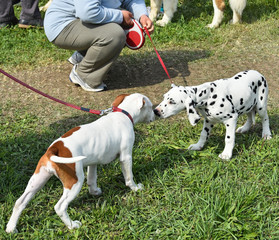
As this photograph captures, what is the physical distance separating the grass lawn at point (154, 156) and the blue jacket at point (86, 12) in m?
0.82

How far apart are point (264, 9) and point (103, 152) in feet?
19.8

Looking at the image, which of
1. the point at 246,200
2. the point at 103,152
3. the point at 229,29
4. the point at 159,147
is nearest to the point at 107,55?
the point at 159,147

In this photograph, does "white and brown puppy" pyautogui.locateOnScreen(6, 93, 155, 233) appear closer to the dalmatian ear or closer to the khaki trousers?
the dalmatian ear

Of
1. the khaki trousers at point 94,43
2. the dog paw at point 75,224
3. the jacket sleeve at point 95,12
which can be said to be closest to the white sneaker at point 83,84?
the khaki trousers at point 94,43

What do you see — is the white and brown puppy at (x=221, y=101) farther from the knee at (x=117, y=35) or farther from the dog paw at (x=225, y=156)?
the knee at (x=117, y=35)

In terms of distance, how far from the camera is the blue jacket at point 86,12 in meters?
4.46

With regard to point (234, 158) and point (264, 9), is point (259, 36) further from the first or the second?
point (234, 158)

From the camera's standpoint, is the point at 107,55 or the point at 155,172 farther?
the point at 107,55

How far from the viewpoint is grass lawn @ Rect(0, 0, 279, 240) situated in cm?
293

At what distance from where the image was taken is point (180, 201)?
10.3 feet

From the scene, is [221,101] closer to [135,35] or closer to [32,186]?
[32,186]

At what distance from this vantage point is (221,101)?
3.41m

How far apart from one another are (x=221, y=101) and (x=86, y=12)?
1958 millimetres

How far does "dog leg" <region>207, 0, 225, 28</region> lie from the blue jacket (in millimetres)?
2333
